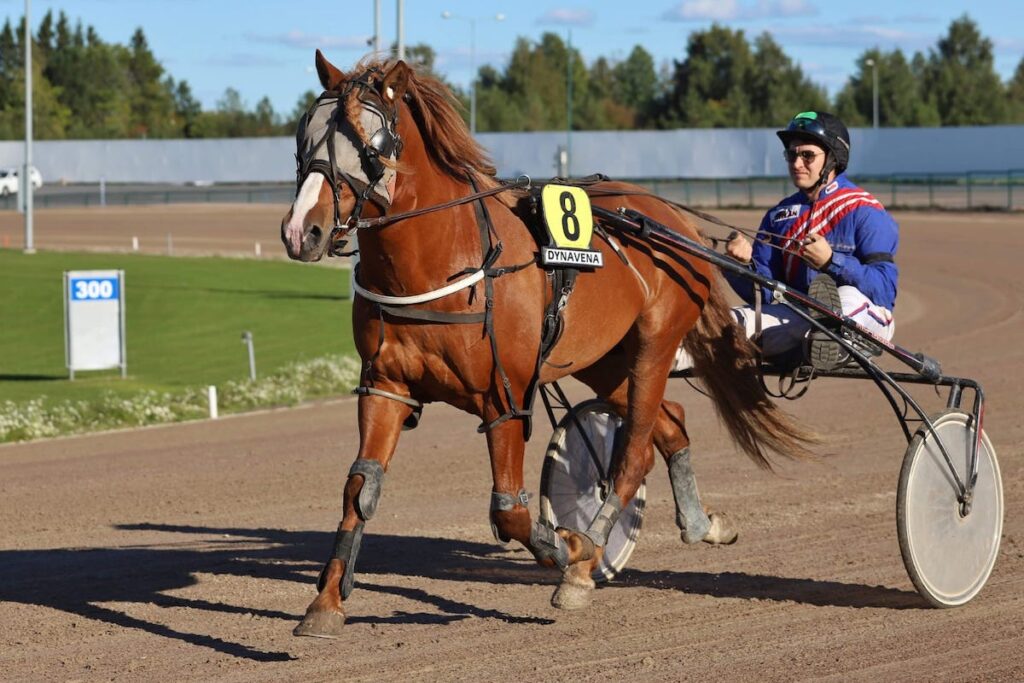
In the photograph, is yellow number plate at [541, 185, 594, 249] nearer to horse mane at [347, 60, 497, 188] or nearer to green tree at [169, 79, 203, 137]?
horse mane at [347, 60, 497, 188]

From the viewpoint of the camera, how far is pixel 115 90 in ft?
255

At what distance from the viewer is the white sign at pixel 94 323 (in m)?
13.2

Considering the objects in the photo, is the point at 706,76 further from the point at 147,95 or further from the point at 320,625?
the point at 320,625

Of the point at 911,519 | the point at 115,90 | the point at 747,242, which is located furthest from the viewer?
the point at 115,90

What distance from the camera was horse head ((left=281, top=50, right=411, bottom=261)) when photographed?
3824 millimetres

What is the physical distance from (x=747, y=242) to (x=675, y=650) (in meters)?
1.73

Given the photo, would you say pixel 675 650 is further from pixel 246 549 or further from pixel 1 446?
pixel 1 446

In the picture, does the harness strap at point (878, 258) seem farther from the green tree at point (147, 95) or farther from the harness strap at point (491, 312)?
the green tree at point (147, 95)

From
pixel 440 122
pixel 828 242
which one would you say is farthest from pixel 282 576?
pixel 828 242

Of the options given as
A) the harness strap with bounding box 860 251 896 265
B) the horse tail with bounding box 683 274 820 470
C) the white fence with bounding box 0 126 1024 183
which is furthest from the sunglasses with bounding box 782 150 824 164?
the white fence with bounding box 0 126 1024 183

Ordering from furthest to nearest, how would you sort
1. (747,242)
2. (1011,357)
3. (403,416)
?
(1011,357)
(747,242)
(403,416)

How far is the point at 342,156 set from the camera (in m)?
3.93

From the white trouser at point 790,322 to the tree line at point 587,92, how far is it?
49.0m

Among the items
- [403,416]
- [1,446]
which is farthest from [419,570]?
[1,446]
